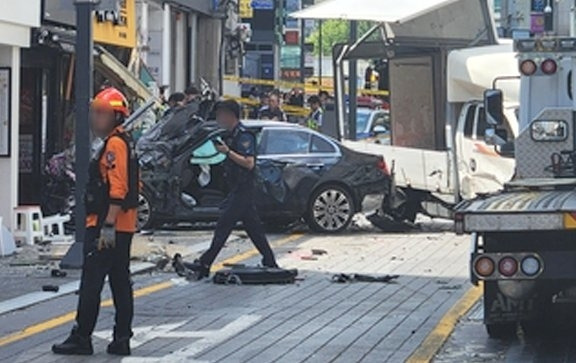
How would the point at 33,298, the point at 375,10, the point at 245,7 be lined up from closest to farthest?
the point at 33,298 < the point at 375,10 < the point at 245,7

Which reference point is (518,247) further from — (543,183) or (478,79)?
(478,79)

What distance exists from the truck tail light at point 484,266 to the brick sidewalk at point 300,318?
3.06ft

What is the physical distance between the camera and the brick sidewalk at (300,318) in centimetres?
1060

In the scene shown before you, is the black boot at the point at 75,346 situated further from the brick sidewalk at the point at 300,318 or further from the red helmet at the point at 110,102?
the red helmet at the point at 110,102

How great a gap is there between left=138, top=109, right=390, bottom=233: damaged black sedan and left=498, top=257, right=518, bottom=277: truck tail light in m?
11.0

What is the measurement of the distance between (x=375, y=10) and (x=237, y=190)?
28.9 feet

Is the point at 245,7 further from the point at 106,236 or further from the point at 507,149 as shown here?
the point at 106,236

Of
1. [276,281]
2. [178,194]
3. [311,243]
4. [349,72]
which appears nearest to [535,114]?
[276,281]

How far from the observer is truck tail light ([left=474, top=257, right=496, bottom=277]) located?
9.96 metres

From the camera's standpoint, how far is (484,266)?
393 inches

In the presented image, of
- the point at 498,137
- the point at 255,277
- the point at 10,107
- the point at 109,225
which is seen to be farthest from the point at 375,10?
the point at 109,225

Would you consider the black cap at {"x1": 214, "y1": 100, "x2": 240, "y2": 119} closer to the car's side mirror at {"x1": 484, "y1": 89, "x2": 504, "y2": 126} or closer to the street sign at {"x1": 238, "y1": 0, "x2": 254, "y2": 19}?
the car's side mirror at {"x1": 484, "y1": 89, "x2": 504, "y2": 126}

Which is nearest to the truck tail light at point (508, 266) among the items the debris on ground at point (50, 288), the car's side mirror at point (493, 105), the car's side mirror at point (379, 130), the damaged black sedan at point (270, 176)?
the car's side mirror at point (493, 105)

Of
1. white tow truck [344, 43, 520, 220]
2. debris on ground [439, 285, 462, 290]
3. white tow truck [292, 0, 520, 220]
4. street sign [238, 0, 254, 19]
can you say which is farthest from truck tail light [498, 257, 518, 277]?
street sign [238, 0, 254, 19]
